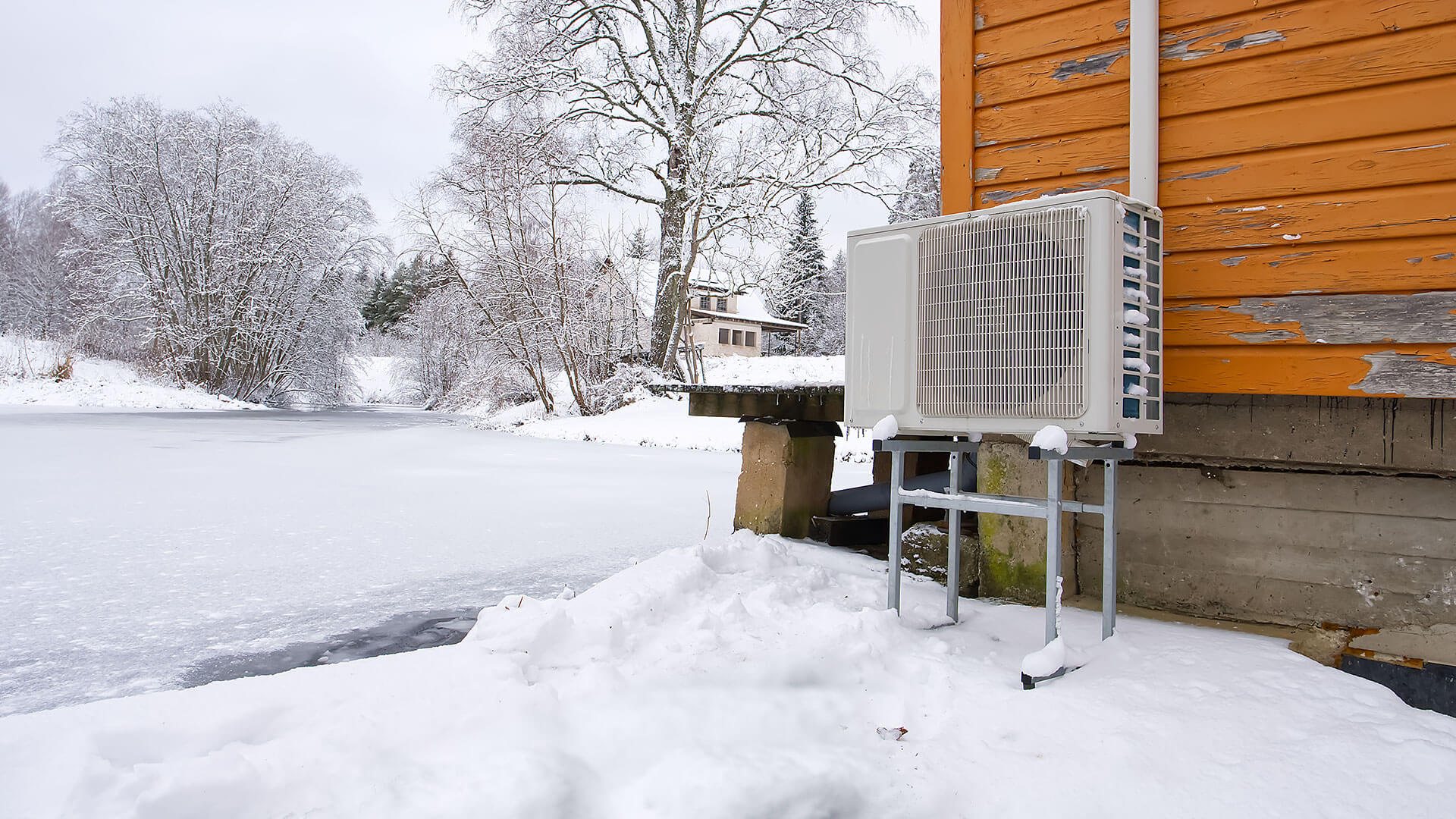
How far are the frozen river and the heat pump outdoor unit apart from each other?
65.4 inches

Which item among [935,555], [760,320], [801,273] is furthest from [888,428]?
[760,320]

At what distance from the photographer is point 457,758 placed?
1274mm

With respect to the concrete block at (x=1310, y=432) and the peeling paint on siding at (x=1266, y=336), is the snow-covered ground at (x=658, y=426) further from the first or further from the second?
the peeling paint on siding at (x=1266, y=336)

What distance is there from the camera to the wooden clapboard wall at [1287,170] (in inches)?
72.1

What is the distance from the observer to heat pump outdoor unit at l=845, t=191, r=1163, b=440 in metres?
1.61

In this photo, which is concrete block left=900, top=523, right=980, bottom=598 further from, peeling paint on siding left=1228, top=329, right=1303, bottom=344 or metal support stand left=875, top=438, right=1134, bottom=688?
peeling paint on siding left=1228, top=329, right=1303, bottom=344

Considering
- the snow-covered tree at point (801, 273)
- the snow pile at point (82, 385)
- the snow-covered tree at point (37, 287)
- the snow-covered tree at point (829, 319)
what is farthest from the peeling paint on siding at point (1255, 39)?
the snow-covered tree at point (829, 319)

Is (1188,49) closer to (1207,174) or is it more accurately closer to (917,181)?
(1207,174)

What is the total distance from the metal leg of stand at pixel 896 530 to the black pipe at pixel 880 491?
2.61ft

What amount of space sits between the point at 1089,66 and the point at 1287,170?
2.03 ft

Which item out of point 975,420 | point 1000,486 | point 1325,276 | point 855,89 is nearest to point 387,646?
point 975,420

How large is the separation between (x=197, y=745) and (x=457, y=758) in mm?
410

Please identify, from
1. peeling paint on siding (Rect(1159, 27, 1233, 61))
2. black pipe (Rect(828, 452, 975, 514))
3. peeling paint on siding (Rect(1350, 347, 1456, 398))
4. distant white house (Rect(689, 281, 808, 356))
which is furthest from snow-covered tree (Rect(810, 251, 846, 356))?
peeling paint on siding (Rect(1350, 347, 1456, 398))

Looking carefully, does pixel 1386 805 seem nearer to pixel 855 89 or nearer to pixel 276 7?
pixel 855 89
